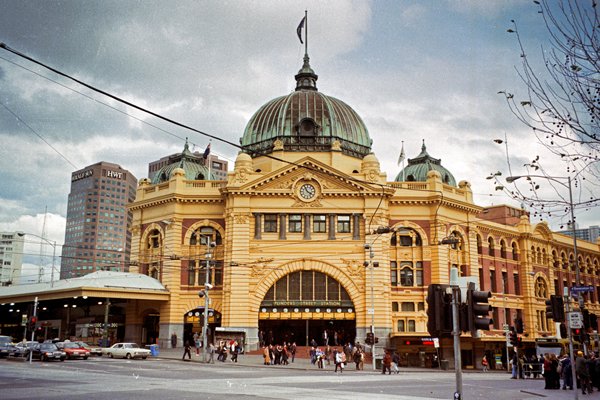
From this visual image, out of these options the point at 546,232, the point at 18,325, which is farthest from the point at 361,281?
the point at 18,325

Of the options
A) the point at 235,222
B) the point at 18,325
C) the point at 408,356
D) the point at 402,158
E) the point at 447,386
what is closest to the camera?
the point at 447,386

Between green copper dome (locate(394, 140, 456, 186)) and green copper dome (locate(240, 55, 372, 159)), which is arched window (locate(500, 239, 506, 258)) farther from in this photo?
green copper dome (locate(240, 55, 372, 159))

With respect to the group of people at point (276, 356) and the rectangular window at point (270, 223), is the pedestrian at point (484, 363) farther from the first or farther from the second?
the rectangular window at point (270, 223)

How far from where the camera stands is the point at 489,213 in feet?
273

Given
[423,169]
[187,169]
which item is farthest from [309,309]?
[187,169]

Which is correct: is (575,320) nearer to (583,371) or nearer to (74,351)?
(583,371)

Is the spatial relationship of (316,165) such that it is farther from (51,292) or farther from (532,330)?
(532,330)

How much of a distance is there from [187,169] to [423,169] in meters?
26.3

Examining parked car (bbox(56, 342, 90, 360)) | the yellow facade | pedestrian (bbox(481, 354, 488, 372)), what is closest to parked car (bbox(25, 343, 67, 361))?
parked car (bbox(56, 342, 90, 360))

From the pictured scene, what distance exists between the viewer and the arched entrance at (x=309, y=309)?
5994 centimetres

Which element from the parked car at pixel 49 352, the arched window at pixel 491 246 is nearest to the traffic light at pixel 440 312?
the parked car at pixel 49 352

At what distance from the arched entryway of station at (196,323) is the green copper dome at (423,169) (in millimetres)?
26201

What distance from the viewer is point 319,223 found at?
203ft

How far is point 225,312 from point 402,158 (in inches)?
1085
